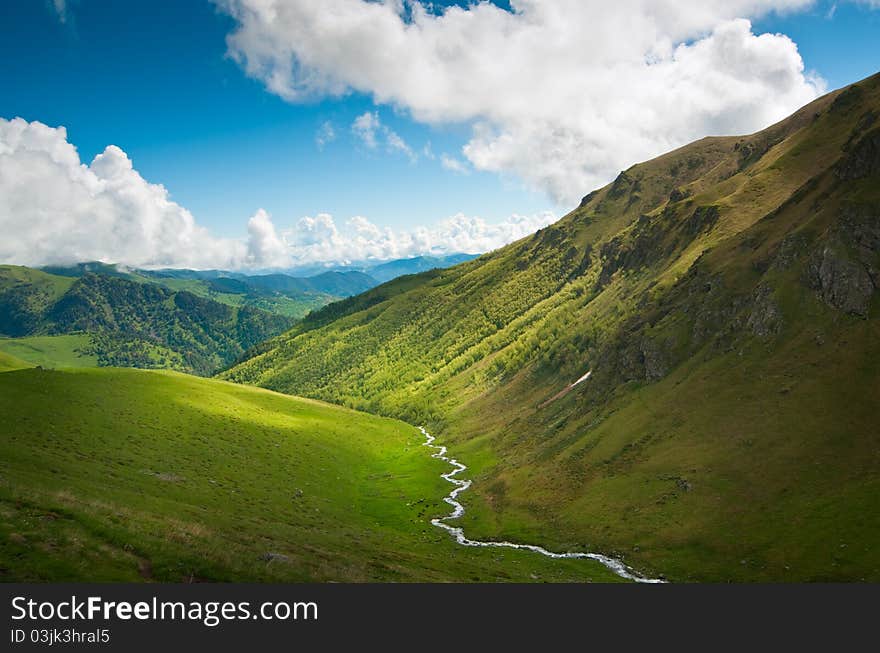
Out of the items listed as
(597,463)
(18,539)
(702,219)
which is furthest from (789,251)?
(18,539)

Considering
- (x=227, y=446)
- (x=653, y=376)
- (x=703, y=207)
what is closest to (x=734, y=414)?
(x=653, y=376)

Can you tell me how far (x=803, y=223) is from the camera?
110m

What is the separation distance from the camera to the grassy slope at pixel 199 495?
1286 inches

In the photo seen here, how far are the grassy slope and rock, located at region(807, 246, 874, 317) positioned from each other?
6158cm

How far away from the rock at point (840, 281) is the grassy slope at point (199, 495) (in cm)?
6158

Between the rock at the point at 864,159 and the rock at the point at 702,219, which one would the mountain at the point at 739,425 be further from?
the rock at the point at 702,219

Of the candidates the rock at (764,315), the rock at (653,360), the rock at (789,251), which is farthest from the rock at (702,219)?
the rock at (764,315)

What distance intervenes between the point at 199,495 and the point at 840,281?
106 m

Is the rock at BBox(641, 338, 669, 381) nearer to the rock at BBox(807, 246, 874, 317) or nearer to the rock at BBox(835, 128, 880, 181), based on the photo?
the rock at BBox(807, 246, 874, 317)

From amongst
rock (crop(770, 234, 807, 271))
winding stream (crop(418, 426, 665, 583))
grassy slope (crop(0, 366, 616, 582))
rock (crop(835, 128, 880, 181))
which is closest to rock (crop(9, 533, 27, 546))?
grassy slope (crop(0, 366, 616, 582))

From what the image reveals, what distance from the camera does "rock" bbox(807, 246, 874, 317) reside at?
85125 mm

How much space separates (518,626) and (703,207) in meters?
181

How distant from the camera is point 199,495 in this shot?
69.4 m

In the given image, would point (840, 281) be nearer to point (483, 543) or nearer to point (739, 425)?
point (739, 425)
